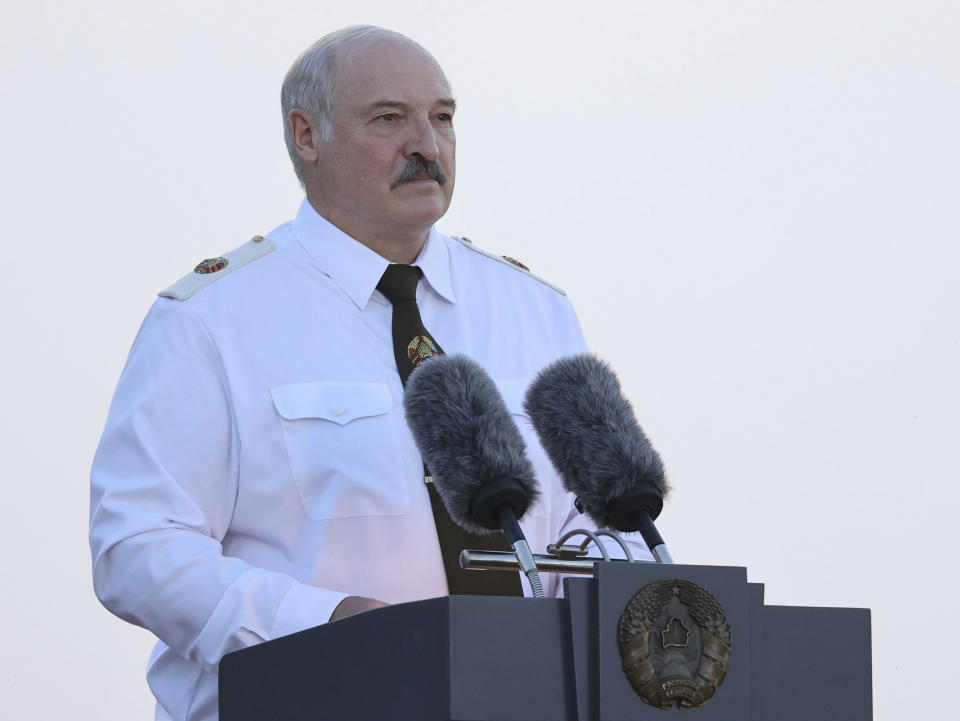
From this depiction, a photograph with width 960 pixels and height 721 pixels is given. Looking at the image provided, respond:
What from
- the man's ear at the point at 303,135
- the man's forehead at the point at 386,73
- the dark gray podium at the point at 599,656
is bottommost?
the dark gray podium at the point at 599,656

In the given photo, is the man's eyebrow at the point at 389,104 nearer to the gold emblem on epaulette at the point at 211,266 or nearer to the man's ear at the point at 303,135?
the man's ear at the point at 303,135

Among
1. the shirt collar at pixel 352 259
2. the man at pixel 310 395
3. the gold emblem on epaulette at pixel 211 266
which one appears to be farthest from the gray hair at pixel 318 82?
the gold emblem on epaulette at pixel 211 266

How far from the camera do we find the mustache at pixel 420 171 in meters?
2.49

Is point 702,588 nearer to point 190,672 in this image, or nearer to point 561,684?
point 561,684

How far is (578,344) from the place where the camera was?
107 inches

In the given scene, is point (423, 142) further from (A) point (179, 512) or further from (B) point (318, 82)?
(A) point (179, 512)

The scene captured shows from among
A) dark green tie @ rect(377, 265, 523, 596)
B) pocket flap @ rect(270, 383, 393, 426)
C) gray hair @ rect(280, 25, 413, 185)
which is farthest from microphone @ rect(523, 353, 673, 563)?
gray hair @ rect(280, 25, 413, 185)

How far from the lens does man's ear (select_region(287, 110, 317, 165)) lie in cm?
263

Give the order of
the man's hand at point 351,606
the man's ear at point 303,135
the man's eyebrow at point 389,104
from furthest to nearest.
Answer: the man's ear at point 303,135, the man's eyebrow at point 389,104, the man's hand at point 351,606

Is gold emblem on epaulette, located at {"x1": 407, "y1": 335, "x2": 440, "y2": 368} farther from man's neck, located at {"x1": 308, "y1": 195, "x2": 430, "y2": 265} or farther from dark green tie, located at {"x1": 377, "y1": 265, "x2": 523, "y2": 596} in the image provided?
man's neck, located at {"x1": 308, "y1": 195, "x2": 430, "y2": 265}

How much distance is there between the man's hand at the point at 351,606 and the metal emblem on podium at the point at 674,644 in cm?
50

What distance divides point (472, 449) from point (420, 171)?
0.98m

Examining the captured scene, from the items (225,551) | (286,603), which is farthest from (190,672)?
(286,603)

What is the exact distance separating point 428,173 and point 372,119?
145 mm
